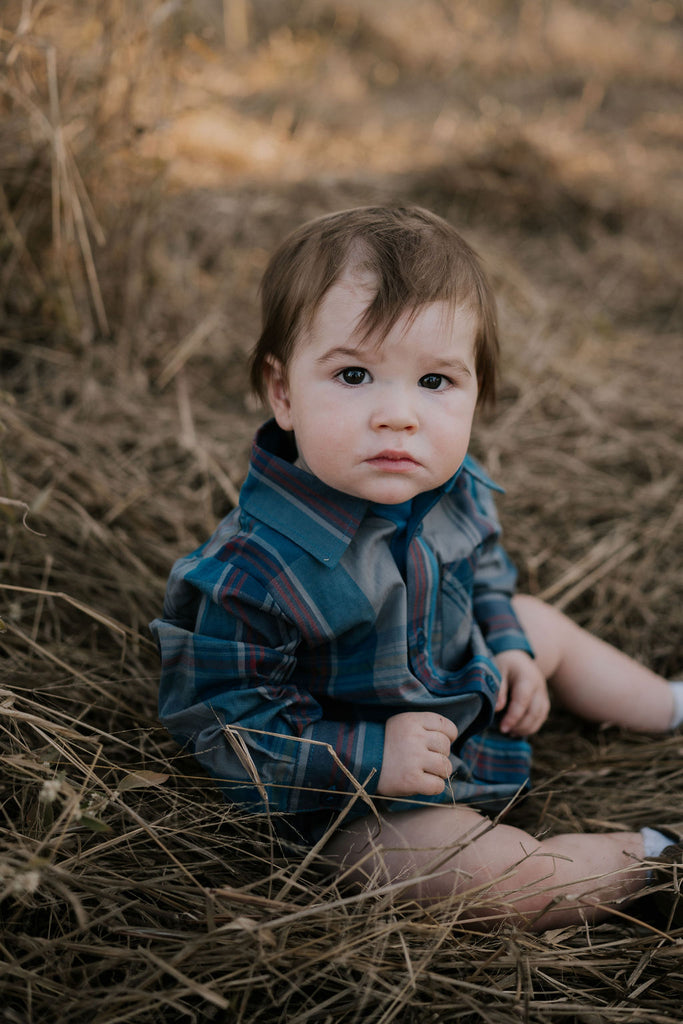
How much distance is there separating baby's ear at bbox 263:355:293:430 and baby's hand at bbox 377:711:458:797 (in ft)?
1.93

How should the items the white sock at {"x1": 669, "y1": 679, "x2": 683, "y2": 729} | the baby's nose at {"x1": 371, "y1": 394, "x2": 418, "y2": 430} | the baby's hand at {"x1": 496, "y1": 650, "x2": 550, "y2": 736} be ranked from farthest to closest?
the white sock at {"x1": 669, "y1": 679, "x2": 683, "y2": 729}, the baby's hand at {"x1": 496, "y1": 650, "x2": 550, "y2": 736}, the baby's nose at {"x1": 371, "y1": 394, "x2": 418, "y2": 430}

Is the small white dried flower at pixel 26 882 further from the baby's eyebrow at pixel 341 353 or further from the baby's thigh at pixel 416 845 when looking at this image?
the baby's eyebrow at pixel 341 353

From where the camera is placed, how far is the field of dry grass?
121 centimetres

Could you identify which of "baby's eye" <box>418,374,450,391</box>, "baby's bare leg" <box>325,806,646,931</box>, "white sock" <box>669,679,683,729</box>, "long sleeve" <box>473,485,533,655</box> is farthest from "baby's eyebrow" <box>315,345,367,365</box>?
"white sock" <box>669,679,683,729</box>

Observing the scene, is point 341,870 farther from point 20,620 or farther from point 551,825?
point 20,620

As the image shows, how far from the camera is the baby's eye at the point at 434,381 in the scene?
4.73 ft

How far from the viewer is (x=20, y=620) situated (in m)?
1.79

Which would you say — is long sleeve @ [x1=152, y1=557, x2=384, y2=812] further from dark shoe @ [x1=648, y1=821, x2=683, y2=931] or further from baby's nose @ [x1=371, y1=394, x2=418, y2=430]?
dark shoe @ [x1=648, y1=821, x2=683, y2=931]

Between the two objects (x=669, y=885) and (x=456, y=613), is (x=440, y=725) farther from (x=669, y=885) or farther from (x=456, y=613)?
(x=669, y=885)

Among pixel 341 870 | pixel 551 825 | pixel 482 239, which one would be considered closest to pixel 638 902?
pixel 551 825

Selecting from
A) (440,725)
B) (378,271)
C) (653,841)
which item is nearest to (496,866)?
(440,725)

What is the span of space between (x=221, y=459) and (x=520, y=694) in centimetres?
110

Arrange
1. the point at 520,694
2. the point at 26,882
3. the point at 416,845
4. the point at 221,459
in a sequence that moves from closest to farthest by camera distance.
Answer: the point at 26,882 < the point at 416,845 < the point at 520,694 < the point at 221,459

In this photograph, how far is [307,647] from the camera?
151 centimetres
